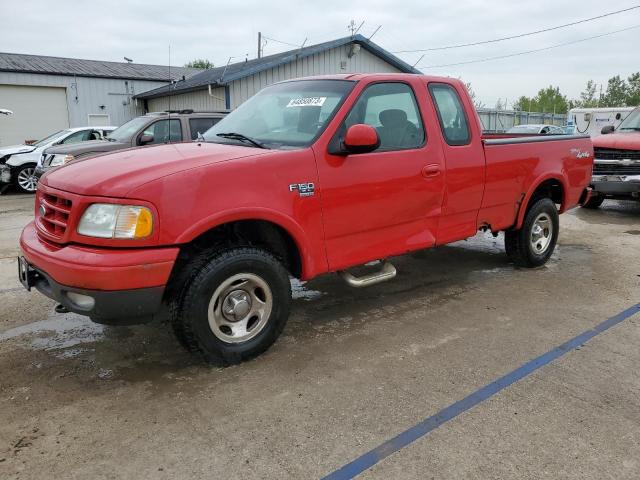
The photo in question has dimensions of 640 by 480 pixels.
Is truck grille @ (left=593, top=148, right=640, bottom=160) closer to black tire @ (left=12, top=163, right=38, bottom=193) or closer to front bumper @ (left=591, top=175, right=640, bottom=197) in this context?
front bumper @ (left=591, top=175, right=640, bottom=197)

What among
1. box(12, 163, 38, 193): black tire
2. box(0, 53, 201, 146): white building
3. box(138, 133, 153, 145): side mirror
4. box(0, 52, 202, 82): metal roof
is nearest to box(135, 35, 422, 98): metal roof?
box(0, 53, 201, 146): white building

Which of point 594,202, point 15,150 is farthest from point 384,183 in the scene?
point 15,150

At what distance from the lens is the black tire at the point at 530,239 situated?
19.0 ft

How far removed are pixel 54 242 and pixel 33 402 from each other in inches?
38.3

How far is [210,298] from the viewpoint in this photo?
3.33 metres

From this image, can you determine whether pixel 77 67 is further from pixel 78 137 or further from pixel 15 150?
pixel 15 150

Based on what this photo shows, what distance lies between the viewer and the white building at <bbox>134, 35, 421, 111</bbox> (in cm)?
1723

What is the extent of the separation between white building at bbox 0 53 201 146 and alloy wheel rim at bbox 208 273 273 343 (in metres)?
21.1

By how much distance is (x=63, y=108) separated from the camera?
21906 mm

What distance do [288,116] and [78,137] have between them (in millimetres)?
11691

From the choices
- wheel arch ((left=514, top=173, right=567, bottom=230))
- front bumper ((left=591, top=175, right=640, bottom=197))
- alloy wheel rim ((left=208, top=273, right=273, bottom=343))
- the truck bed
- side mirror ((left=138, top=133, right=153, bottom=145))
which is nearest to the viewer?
alloy wheel rim ((left=208, top=273, right=273, bottom=343))

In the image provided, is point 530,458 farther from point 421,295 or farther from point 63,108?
point 63,108

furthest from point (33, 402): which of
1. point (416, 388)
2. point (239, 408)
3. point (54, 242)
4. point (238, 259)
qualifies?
point (416, 388)

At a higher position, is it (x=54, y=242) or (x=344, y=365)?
(x=54, y=242)
